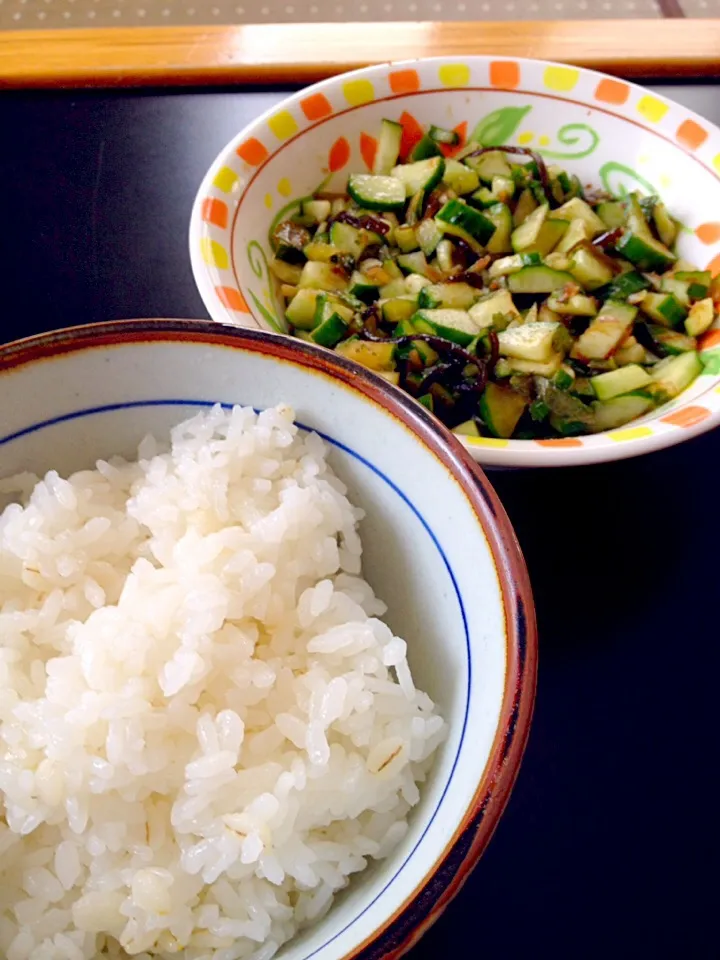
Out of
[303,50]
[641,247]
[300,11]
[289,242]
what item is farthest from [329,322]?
[300,11]

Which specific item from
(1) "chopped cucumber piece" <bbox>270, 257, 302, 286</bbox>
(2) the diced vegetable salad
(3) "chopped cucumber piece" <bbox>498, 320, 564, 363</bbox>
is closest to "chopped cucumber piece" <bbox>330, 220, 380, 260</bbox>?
(2) the diced vegetable salad

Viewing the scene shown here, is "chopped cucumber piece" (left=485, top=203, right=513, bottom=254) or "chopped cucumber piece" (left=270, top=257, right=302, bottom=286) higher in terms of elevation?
"chopped cucumber piece" (left=485, top=203, right=513, bottom=254)

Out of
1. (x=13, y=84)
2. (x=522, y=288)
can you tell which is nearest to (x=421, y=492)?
(x=522, y=288)

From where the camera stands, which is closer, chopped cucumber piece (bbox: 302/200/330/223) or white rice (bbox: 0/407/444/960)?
white rice (bbox: 0/407/444/960)

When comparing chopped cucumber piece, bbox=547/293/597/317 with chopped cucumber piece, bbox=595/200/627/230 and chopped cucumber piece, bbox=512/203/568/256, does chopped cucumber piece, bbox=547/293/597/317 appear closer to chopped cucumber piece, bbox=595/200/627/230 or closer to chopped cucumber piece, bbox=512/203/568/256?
chopped cucumber piece, bbox=512/203/568/256

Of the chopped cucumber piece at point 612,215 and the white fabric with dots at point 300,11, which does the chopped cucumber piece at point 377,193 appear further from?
the white fabric with dots at point 300,11

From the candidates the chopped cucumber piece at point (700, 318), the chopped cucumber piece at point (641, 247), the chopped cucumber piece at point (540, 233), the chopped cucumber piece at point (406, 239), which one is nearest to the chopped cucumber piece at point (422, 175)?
the chopped cucumber piece at point (406, 239)

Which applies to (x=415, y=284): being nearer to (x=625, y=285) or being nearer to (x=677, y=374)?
(x=625, y=285)
